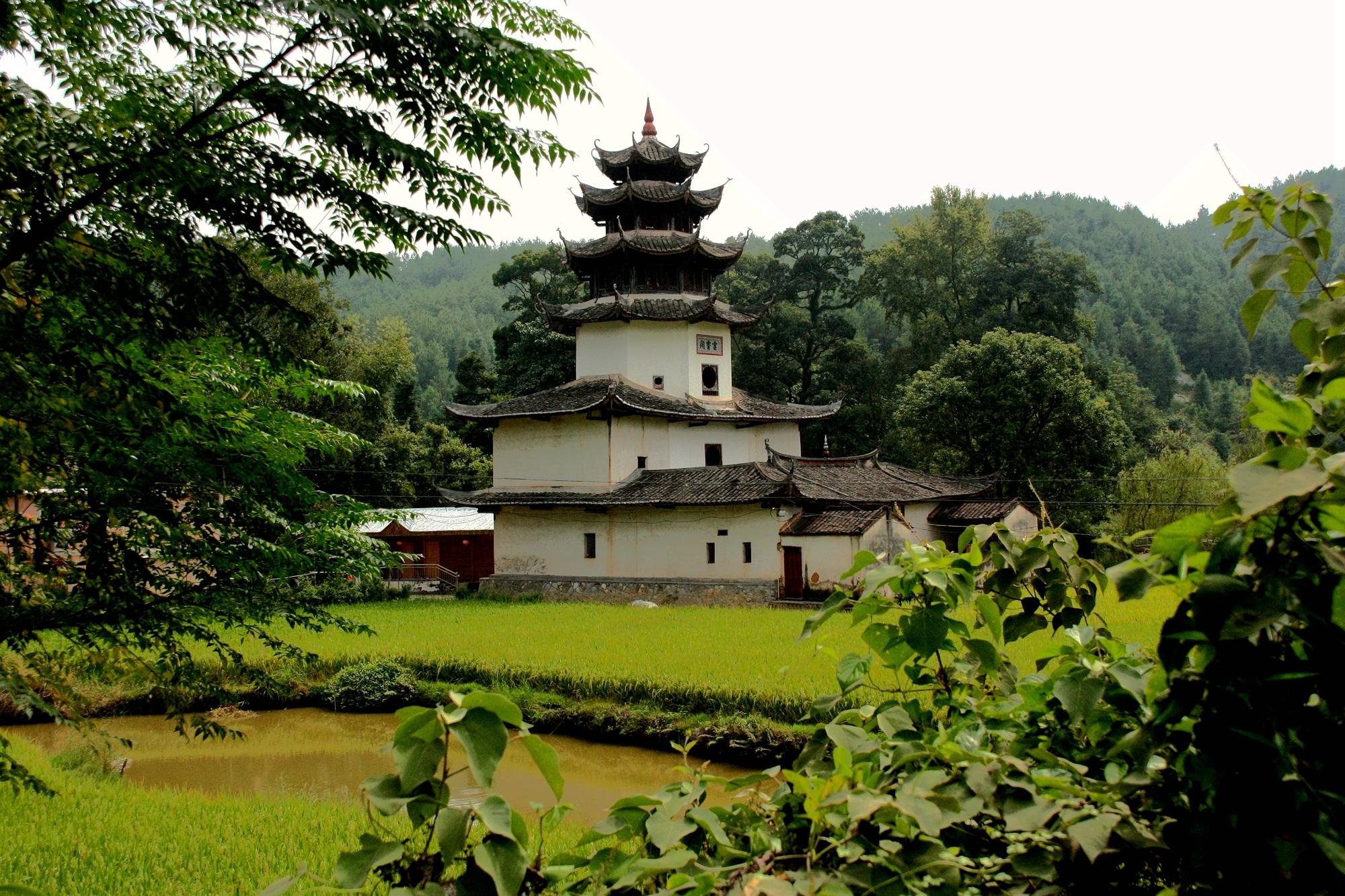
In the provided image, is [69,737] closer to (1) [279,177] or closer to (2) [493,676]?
(2) [493,676]

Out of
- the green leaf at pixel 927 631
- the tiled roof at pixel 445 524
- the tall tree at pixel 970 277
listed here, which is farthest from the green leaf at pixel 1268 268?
the tall tree at pixel 970 277

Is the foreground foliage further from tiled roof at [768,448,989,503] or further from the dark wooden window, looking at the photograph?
the dark wooden window

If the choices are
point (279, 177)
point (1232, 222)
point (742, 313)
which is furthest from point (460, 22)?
point (742, 313)

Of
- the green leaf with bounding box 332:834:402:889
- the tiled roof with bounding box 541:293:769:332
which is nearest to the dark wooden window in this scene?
the tiled roof with bounding box 541:293:769:332

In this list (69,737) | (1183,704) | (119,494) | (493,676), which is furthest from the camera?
(493,676)

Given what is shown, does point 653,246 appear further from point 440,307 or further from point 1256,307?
point 440,307

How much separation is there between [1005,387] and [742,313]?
8542 mm

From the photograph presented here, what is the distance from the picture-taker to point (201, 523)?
5.76m

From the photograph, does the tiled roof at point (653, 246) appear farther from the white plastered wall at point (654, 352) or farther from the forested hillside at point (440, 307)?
the forested hillside at point (440, 307)

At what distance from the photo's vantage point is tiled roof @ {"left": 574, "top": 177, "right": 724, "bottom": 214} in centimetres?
2712

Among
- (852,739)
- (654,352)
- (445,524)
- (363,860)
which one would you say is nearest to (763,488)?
(654,352)

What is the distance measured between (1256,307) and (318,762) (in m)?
12.1

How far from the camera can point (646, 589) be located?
75.3 feet

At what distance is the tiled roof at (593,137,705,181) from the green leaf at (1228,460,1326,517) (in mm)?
28268
